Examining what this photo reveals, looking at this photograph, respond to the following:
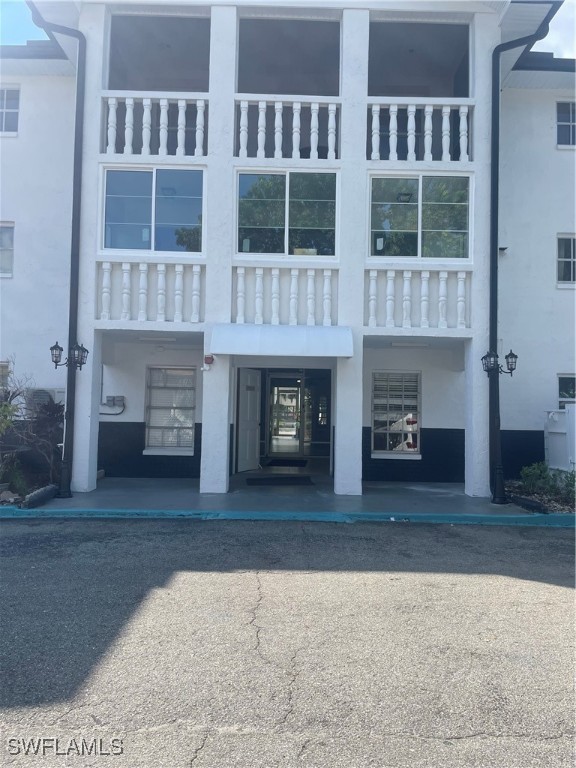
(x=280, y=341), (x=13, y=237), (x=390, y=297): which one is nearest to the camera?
(x=280, y=341)

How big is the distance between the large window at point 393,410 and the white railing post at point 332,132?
450 centimetres

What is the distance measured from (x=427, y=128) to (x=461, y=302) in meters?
3.13

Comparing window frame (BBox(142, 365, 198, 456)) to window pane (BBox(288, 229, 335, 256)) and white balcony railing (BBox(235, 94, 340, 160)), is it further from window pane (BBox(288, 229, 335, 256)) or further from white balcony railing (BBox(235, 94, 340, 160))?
white balcony railing (BBox(235, 94, 340, 160))

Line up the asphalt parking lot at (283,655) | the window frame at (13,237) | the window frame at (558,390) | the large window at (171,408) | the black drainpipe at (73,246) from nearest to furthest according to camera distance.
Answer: the asphalt parking lot at (283,655) → the black drainpipe at (73,246) → the window frame at (558,390) → the window frame at (13,237) → the large window at (171,408)

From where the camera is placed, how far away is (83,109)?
1062 cm

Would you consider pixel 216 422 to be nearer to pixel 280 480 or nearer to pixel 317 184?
pixel 280 480

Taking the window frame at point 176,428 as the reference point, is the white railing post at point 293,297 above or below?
above

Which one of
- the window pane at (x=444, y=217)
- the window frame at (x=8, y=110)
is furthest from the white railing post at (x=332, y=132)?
the window frame at (x=8, y=110)

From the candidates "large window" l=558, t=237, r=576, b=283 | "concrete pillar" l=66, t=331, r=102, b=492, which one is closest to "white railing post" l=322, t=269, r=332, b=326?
"concrete pillar" l=66, t=331, r=102, b=492

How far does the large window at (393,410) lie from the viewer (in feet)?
42.2

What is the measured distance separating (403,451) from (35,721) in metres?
10.3

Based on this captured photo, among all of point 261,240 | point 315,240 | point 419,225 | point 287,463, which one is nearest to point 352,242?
point 315,240

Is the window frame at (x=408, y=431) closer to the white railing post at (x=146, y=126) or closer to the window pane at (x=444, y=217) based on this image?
the window pane at (x=444, y=217)

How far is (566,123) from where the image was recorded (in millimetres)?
12797
